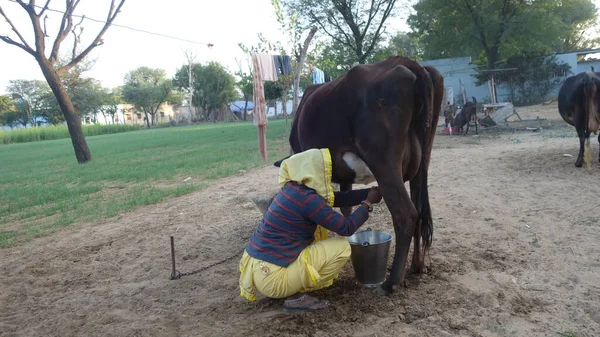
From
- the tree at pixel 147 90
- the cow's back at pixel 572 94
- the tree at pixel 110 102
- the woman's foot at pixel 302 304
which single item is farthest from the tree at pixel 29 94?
the woman's foot at pixel 302 304

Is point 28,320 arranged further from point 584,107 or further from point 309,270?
point 584,107

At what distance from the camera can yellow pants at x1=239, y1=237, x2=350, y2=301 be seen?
120 inches

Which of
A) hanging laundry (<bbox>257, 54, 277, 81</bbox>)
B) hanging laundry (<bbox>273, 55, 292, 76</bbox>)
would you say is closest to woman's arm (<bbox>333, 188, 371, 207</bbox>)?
hanging laundry (<bbox>257, 54, 277, 81</bbox>)

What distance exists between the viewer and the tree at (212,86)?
2367 inches

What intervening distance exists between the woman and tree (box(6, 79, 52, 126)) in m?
73.0

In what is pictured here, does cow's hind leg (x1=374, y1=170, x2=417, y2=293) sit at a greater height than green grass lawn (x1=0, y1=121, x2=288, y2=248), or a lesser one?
greater

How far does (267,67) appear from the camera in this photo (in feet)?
32.2

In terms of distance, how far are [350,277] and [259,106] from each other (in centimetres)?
592

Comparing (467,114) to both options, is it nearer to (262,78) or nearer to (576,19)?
(262,78)

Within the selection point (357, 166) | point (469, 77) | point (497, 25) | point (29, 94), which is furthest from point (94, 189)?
point (29, 94)

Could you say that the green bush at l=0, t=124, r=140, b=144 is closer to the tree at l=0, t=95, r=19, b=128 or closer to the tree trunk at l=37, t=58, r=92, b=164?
the tree at l=0, t=95, r=19, b=128

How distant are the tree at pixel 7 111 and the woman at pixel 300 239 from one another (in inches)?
2936

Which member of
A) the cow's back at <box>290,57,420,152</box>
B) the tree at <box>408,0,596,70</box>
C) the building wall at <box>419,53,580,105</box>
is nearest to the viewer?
the cow's back at <box>290,57,420,152</box>

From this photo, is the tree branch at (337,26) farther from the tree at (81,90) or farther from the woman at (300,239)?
the tree at (81,90)
